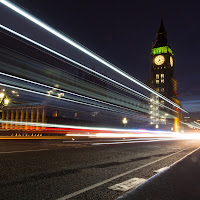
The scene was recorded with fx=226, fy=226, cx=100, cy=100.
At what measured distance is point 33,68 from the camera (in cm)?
1451

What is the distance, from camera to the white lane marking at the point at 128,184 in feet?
12.5

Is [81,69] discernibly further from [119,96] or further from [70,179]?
[70,179]

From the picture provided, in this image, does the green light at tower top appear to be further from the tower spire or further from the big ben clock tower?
the tower spire

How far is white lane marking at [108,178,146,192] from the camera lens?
150 inches

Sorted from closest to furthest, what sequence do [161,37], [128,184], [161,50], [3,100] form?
[128,184] < [3,100] < [161,50] < [161,37]

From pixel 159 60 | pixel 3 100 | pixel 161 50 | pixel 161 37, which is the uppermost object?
pixel 161 37

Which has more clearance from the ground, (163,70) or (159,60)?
(159,60)

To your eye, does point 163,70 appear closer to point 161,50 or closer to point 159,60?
point 159,60

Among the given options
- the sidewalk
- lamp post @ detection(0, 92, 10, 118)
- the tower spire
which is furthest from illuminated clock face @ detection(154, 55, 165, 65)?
the sidewalk

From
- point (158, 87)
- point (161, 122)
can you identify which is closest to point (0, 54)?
point (161, 122)

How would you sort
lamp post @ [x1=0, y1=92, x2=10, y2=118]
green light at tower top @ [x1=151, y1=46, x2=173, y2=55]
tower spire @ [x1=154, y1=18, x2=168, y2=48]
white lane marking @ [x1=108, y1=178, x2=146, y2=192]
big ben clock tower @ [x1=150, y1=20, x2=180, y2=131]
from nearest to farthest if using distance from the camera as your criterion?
white lane marking @ [x1=108, y1=178, x2=146, y2=192] < lamp post @ [x1=0, y1=92, x2=10, y2=118] < big ben clock tower @ [x1=150, y1=20, x2=180, y2=131] < green light at tower top @ [x1=151, y1=46, x2=173, y2=55] < tower spire @ [x1=154, y1=18, x2=168, y2=48]

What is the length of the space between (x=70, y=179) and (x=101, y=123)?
16.7m

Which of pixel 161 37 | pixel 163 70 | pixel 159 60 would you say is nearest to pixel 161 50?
pixel 159 60

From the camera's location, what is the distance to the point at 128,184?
4.17 metres
